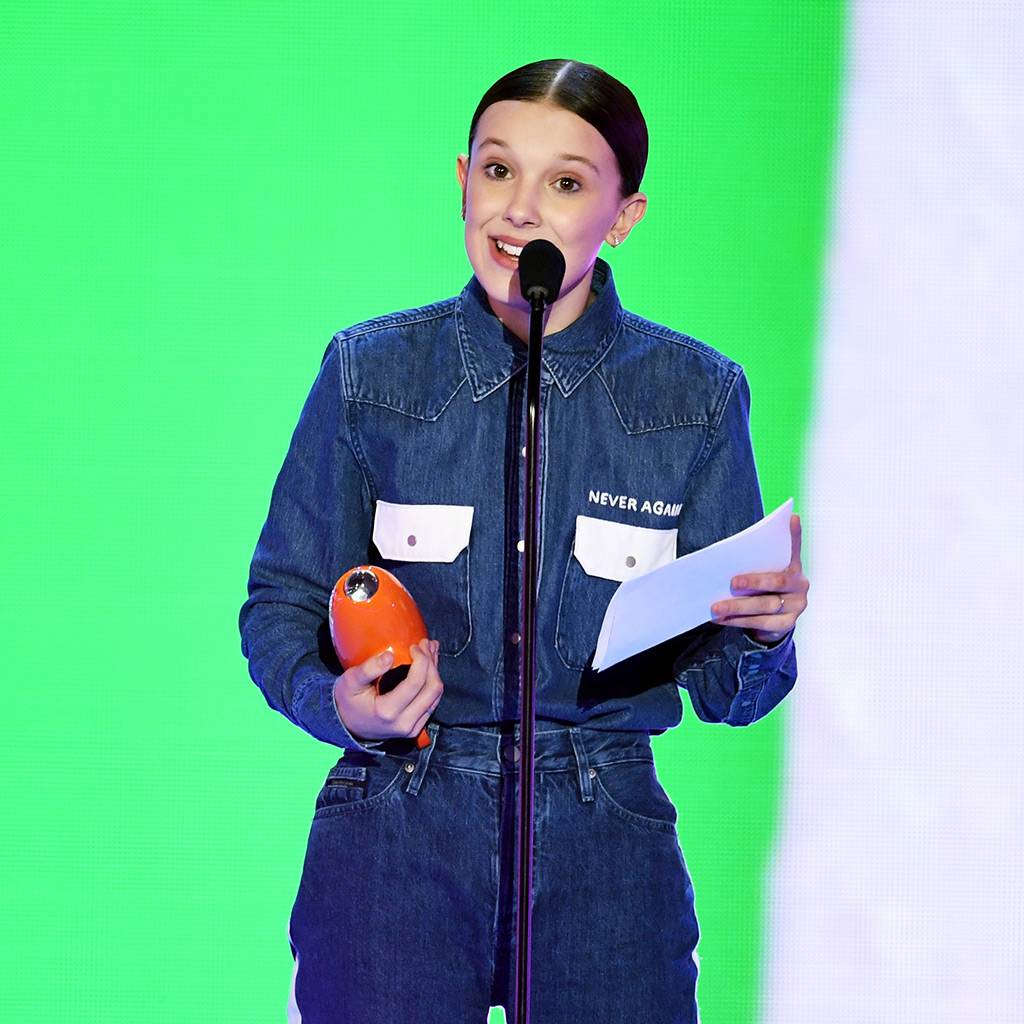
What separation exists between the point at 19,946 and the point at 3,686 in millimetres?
367

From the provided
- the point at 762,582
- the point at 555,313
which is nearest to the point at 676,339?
the point at 555,313

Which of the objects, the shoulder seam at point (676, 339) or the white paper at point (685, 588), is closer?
the white paper at point (685, 588)

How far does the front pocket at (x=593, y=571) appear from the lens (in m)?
1.53

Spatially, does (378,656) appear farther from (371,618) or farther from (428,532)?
(428,532)

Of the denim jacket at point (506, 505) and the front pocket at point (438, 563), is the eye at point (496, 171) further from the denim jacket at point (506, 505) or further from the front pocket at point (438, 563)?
the front pocket at point (438, 563)

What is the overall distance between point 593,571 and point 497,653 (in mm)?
122

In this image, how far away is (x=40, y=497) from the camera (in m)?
2.23

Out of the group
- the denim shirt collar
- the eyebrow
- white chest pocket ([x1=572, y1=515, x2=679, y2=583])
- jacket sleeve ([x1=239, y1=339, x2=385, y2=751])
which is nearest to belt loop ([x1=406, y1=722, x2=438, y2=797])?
jacket sleeve ([x1=239, y1=339, x2=385, y2=751])

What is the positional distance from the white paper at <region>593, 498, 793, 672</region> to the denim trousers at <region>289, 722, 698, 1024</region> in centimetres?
14

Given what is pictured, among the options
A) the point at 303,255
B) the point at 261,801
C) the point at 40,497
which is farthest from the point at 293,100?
the point at 261,801

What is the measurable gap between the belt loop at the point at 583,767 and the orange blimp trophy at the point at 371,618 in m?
0.19

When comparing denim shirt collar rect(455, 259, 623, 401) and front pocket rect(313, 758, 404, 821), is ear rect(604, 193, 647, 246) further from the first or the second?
front pocket rect(313, 758, 404, 821)

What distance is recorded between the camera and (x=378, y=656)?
1.30 meters

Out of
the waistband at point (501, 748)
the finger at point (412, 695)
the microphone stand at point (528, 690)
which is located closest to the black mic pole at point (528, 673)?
the microphone stand at point (528, 690)
